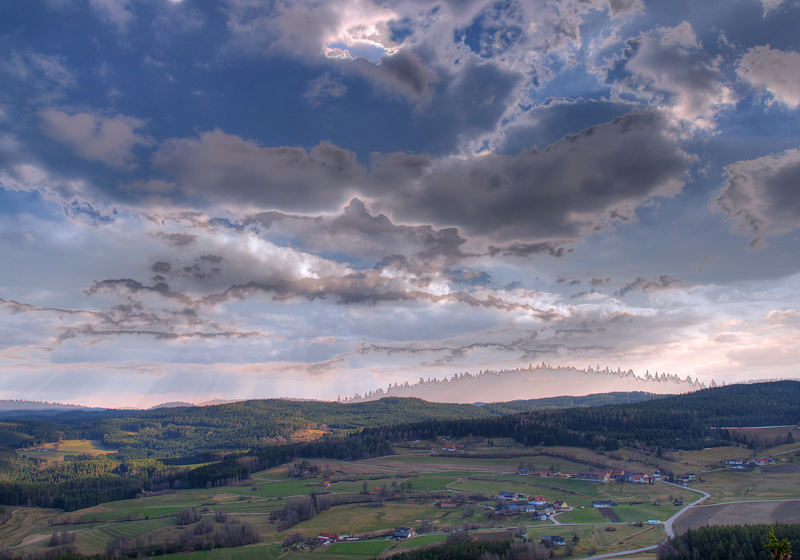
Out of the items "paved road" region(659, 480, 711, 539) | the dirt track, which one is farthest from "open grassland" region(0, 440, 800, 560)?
"paved road" region(659, 480, 711, 539)

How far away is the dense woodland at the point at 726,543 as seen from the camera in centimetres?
9012

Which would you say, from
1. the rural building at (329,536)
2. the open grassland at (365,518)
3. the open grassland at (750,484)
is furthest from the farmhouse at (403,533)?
the open grassland at (750,484)

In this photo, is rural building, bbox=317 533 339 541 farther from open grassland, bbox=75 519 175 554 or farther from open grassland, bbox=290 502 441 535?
open grassland, bbox=75 519 175 554

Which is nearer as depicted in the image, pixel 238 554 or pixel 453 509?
pixel 238 554

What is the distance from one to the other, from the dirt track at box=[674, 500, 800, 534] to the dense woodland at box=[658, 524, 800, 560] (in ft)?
34.2

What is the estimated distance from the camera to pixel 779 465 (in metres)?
172

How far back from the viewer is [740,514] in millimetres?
121438

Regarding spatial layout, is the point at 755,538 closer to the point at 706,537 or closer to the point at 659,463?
the point at 706,537

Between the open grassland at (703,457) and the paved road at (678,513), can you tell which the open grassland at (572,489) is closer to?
the paved road at (678,513)

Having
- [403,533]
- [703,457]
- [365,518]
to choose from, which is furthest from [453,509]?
[703,457]

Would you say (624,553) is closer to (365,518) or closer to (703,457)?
(365,518)

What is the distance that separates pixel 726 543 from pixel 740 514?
112 feet

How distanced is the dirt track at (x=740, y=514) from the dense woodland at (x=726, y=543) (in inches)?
411

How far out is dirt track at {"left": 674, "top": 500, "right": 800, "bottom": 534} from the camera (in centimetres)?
11494
